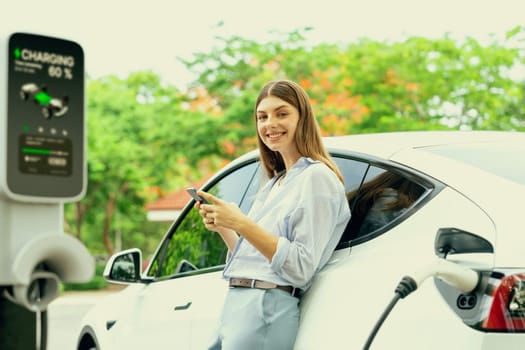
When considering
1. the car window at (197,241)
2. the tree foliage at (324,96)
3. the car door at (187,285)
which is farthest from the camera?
the tree foliage at (324,96)

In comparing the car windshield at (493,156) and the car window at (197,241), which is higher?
the car windshield at (493,156)

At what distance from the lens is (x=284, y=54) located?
75.5 feet

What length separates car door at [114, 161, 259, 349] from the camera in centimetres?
354

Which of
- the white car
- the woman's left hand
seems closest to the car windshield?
the white car

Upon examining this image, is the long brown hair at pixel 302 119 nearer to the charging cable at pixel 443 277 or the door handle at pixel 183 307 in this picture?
the charging cable at pixel 443 277

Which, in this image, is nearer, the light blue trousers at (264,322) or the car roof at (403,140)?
the light blue trousers at (264,322)

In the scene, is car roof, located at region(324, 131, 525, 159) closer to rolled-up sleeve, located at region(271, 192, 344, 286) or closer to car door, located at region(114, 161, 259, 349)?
rolled-up sleeve, located at region(271, 192, 344, 286)

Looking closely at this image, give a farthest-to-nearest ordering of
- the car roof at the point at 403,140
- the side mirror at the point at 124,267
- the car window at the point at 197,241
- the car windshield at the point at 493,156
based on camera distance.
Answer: the side mirror at the point at 124,267 < the car window at the point at 197,241 < the car roof at the point at 403,140 < the car windshield at the point at 493,156

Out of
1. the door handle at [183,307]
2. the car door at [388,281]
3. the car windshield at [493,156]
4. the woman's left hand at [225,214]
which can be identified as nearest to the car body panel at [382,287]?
the car door at [388,281]

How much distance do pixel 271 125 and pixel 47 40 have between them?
203 cm

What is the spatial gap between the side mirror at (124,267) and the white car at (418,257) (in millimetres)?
509

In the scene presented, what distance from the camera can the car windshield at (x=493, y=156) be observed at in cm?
261

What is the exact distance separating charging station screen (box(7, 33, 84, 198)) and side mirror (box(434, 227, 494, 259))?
4.65 ft

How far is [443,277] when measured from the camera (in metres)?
2.10
